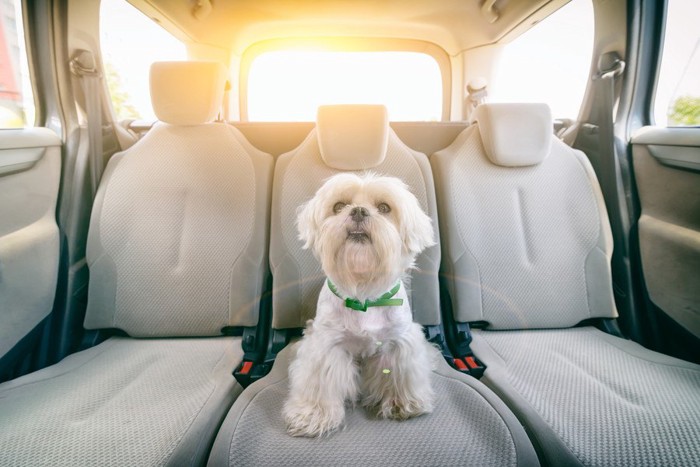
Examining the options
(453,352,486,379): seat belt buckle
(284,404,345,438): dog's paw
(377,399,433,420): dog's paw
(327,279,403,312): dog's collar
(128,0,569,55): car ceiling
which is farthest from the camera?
(128,0,569,55): car ceiling

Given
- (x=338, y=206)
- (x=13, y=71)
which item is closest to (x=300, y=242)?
(x=338, y=206)

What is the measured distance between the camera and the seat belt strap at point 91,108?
2430mm

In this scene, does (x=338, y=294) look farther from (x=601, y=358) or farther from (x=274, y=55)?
(x=274, y=55)

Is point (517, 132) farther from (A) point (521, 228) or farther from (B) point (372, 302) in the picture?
(B) point (372, 302)

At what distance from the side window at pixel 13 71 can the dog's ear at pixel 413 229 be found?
2487mm

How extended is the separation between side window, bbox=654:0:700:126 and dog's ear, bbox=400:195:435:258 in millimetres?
1970

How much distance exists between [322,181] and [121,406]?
5.21ft

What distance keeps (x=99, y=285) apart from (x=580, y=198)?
10.6ft

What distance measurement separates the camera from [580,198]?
7.93ft

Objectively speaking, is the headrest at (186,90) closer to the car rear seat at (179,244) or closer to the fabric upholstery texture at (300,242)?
the car rear seat at (179,244)

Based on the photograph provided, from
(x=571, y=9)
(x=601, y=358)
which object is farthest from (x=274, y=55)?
(x=601, y=358)

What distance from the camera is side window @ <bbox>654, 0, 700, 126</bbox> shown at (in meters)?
2.33

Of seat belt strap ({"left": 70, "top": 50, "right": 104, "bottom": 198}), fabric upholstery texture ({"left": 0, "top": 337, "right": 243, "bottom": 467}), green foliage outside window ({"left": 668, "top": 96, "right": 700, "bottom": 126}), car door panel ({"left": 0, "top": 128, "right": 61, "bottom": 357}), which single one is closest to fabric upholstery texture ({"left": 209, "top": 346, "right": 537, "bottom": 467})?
fabric upholstery texture ({"left": 0, "top": 337, "right": 243, "bottom": 467})

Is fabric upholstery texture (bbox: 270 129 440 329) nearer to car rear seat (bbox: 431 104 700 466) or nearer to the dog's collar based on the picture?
car rear seat (bbox: 431 104 700 466)
